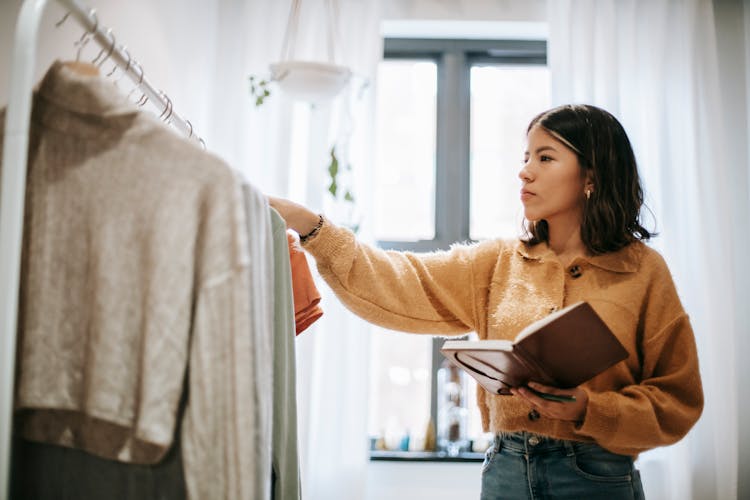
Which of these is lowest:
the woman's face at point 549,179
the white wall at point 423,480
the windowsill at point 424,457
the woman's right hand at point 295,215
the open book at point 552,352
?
the white wall at point 423,480

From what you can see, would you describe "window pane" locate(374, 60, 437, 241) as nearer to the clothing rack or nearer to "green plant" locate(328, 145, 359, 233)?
"green plant" locate(328, 145, 359, 233)

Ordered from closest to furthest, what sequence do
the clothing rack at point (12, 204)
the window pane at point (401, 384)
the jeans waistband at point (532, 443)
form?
the clothing rack at point (12, 204) → the jeans waistband at point (532, 443) → the window pane at point (401, 384)

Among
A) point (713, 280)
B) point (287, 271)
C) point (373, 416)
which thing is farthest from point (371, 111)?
point (287, 271)

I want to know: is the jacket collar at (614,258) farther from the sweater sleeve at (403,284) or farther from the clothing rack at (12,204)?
the clothing rack at (12,204)

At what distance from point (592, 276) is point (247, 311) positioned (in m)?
0.93

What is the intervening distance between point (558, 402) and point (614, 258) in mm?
396

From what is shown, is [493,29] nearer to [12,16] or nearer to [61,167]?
[12,16]

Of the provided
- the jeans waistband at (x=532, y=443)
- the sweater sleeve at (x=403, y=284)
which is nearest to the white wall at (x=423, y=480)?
the sweater sleeve at (x=403, y=284)

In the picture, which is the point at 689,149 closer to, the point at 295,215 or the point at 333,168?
the point at 333,168

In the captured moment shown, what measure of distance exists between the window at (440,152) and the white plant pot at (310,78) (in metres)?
0.64

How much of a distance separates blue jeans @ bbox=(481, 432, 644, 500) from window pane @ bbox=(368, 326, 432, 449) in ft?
3.99

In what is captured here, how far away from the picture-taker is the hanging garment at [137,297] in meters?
0.89

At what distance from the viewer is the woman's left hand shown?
1358mm

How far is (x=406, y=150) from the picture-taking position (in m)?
2.92
